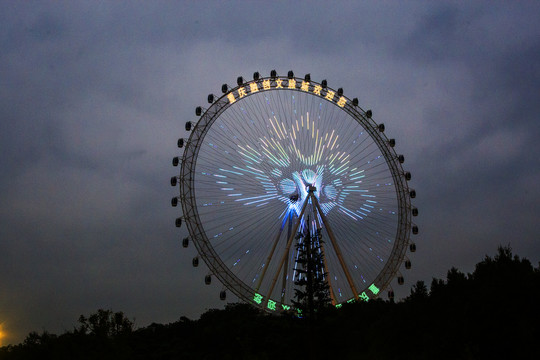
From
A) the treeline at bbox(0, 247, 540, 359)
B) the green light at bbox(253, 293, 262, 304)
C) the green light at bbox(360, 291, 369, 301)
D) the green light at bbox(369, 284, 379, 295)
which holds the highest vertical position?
the green light at bbox(369, 284, 379, 295)

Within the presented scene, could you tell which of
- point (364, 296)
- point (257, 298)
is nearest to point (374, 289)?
point (364, 296)

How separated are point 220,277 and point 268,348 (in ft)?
24.6

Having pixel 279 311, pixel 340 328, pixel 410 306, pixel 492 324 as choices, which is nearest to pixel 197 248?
pixel 279 311

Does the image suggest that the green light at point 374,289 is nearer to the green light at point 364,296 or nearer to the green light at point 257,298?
the green light at point 364,296

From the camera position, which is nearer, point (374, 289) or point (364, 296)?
point (364, 296)

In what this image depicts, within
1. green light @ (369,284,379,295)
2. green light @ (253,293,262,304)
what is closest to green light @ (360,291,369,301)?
green light @ (369,284,379,295)

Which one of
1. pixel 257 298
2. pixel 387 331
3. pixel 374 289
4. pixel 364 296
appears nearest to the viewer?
pixel 387 331

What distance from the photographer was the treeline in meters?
27.7

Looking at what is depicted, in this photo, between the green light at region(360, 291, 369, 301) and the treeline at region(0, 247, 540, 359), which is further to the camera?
the green light at region(360, 291, 369, 301)

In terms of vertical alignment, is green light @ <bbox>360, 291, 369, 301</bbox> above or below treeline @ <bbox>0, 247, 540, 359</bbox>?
above

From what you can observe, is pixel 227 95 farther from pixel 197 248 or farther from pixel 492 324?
pixel 492 324

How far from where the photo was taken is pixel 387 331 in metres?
34.9

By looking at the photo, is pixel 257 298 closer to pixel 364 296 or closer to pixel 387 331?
pixel 364 296

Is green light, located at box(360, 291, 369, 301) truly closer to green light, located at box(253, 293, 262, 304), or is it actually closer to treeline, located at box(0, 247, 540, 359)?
treeline, located at box(0, 247, 540, 359)
